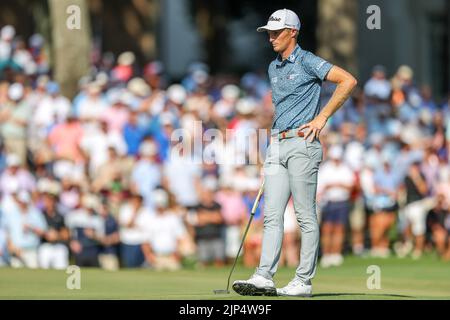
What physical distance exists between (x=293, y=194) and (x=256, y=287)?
2.59 ft

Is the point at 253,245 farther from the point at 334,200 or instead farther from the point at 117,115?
the point at 117,115

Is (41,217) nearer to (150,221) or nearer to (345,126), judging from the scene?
(150,221)

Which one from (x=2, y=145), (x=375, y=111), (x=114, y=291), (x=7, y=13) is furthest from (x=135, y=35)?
(x=114, y=291)

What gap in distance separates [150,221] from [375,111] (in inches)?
232

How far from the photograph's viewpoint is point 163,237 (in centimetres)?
2036

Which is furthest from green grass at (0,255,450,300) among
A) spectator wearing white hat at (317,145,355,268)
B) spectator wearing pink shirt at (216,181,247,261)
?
spectator wearing white hat at (317,145,355,268)

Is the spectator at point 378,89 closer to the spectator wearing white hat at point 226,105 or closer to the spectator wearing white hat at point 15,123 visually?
the spectator wearing white hat at point 226,105

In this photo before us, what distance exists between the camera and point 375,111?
24766 millimetres

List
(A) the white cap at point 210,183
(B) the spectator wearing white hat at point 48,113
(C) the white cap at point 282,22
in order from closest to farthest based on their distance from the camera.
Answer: (C) the white cap at point 282,22 → (A) the white cap at point 210,183 → (B) the spectator wearing white hat at point 48,113

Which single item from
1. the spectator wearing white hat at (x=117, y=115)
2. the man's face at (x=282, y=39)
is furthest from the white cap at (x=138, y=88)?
the man's face at (x=282, y=39)

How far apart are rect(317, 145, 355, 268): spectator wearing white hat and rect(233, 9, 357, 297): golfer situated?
10150 millimetres

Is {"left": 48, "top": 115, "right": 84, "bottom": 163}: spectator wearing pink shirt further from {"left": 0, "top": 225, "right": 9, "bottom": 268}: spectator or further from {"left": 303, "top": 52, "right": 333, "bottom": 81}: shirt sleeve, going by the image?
{"left": 303, "top": 52, "right": 333, "bottom": 81}: shirt sleeve

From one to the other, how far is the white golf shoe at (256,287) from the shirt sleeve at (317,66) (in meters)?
1.64

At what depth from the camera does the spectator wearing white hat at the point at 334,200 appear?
21375 millimetres
